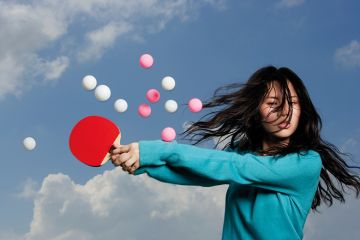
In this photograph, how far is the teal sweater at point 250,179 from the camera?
11.2ft

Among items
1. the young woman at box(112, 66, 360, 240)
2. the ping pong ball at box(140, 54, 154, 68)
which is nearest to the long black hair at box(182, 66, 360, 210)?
the young woman at box(112, 66, 360, 240)

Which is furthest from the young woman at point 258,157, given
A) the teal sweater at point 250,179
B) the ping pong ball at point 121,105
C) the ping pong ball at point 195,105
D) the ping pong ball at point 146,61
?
the ping pong ball at point 146,61

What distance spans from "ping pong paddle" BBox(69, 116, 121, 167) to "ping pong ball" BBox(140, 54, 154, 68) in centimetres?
264

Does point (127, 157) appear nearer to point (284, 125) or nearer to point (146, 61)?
point (284, 125)

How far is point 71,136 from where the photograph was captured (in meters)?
3.50

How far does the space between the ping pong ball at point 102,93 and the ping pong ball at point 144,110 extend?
623 millimetres

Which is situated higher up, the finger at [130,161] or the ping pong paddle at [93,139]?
the ping pong paddle at [93,139]

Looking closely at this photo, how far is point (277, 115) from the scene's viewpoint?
3.98 m

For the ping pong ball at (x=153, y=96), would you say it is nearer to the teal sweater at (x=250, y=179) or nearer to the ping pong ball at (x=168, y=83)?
the ping pong ball at (x=168, y=83)

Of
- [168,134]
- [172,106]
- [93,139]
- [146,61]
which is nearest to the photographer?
[93,139]

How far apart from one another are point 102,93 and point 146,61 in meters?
0.69

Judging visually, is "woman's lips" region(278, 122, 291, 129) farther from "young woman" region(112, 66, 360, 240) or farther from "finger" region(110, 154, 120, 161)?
"finger" region(110, 154, 120, 161)

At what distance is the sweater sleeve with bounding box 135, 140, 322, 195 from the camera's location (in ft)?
11.0

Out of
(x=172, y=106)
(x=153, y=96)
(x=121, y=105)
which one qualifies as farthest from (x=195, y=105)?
(x=121, y=105)
